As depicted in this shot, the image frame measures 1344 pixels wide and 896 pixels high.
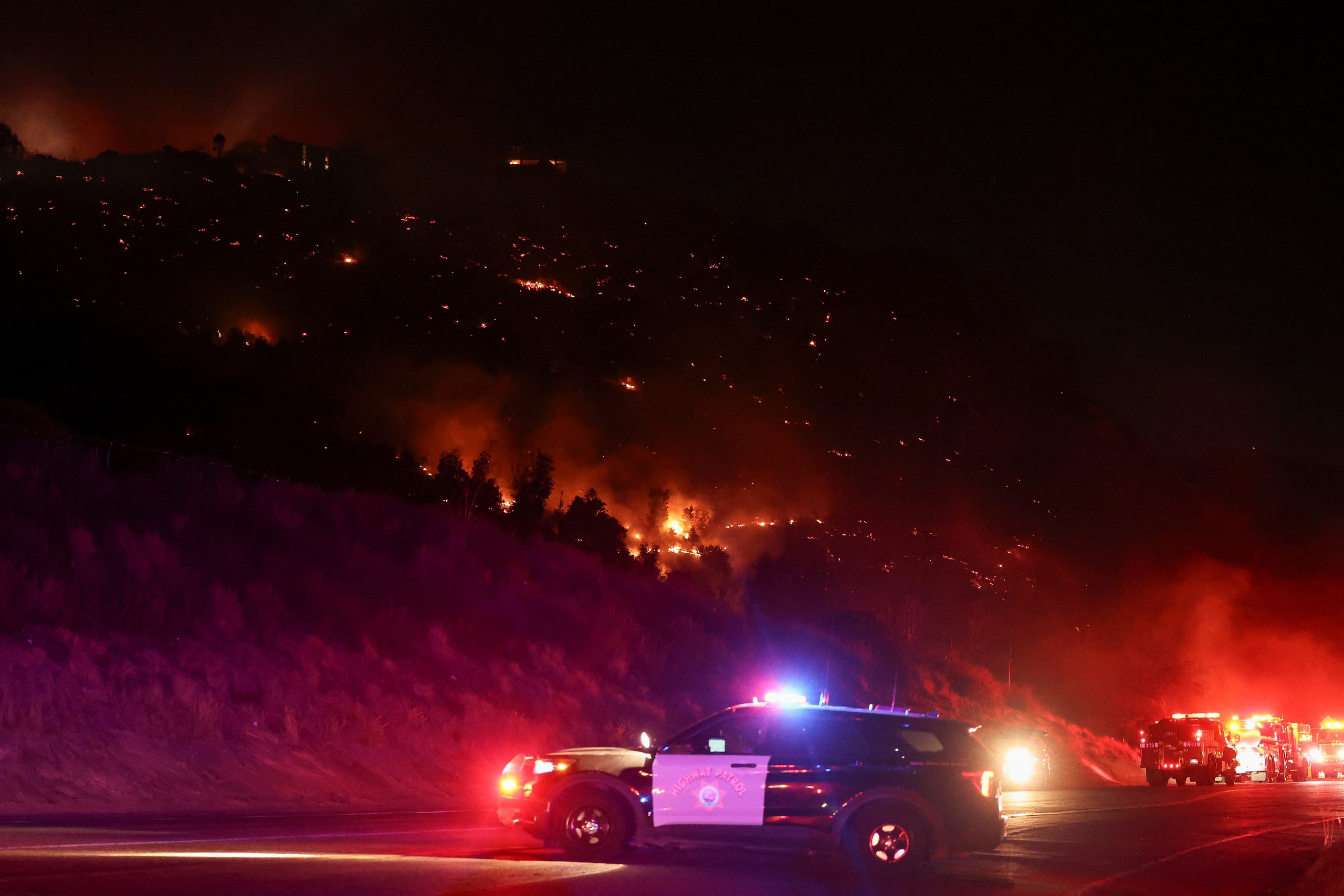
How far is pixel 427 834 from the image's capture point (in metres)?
13.3

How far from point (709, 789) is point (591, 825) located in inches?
45.3

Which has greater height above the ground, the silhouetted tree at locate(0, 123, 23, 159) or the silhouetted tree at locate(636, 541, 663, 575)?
the silhouetted tree at locate(0, 123, 23, 159)

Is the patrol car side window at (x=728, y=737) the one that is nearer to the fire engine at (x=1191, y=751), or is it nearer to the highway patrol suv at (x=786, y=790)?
the highway patrol suv at (x=786, y=790)

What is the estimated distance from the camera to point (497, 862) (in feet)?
35.4

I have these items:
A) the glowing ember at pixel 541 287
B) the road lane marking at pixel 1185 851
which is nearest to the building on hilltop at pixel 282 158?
the glowing ember at pixel 541 287

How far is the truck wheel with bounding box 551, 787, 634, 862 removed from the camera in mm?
11344

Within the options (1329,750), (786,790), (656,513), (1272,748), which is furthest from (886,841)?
(656,513)

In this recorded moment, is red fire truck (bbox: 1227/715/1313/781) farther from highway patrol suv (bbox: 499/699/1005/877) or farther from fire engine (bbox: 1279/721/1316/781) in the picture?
highway patrol suv (bbox: 499/699/1005/877)

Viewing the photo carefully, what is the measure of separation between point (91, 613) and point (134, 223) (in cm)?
5688

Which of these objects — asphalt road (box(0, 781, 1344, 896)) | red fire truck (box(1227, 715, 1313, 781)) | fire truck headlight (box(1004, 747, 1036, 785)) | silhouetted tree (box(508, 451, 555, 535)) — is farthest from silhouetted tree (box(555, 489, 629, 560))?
asphalt road (box(0, 781, 1344, 896))

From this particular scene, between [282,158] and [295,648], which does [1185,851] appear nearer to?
[295,648]

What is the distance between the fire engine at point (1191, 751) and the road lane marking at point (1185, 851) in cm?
1278

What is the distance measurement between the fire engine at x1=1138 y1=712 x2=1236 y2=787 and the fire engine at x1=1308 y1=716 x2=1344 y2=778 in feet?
23.0

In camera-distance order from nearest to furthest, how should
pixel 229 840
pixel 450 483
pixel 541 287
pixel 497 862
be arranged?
pixel 497 862, pixel 229 840, pixel 450 483, pixel 541 287
